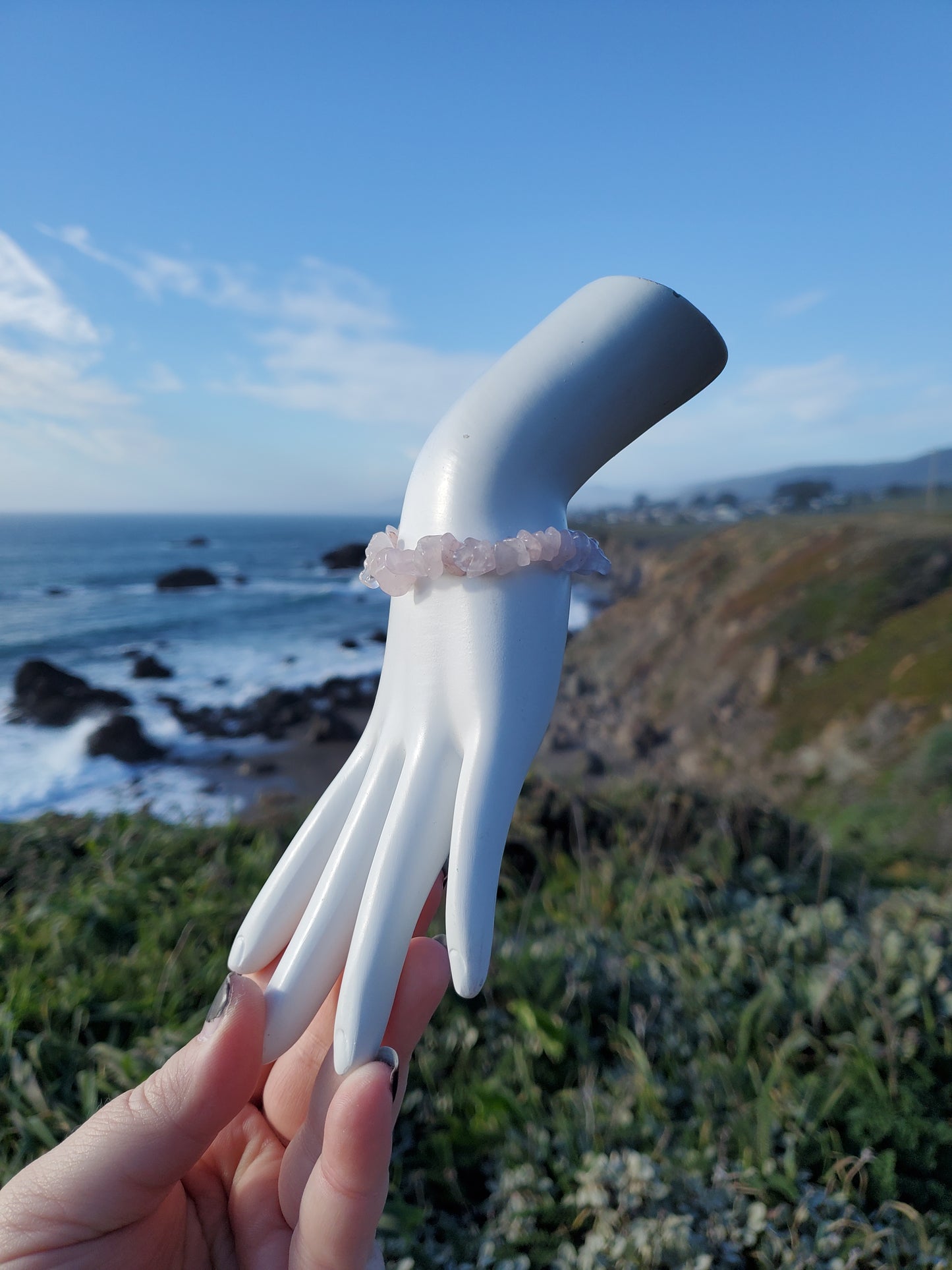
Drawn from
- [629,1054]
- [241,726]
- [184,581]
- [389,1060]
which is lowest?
[241,726]

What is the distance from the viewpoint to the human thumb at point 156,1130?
1.20m

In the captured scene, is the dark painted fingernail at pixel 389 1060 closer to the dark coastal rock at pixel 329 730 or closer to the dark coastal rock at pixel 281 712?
the dark coastal rock at pixel 329 730

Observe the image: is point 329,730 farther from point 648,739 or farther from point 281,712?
point 648,739

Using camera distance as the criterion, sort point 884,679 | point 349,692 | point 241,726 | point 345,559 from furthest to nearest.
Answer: point 345,559 → point 349,692 → point 241,726 → point 884,679

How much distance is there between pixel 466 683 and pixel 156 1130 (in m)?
0.90

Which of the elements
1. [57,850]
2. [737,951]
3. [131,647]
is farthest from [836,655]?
[131,647]

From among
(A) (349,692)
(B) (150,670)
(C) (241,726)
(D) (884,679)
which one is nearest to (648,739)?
(D) (884,679)

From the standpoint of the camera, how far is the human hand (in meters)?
1.17

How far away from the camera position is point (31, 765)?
9344 mm

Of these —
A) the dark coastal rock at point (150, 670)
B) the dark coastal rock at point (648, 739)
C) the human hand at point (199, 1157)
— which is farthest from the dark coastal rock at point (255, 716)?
the human hand at point (199, 1157)

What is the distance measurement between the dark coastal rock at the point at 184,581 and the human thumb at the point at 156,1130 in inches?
1005

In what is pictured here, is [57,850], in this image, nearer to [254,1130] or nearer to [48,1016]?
[48,1016]

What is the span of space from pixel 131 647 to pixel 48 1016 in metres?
15.0

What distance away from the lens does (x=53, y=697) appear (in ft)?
38.2
